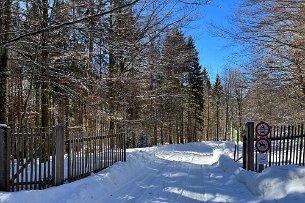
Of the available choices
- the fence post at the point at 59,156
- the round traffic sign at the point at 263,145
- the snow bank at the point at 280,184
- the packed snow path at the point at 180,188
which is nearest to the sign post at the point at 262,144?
the round traffic sign at the point at 263,145

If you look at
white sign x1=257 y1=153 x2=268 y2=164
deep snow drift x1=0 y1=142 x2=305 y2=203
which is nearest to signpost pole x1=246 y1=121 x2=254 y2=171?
deep snow drift x1=0 y1=142 x2=305 y2=203

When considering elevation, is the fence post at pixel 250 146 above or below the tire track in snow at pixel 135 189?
above

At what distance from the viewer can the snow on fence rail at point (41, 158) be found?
316 inches

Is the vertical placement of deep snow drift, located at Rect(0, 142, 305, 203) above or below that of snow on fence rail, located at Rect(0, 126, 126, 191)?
below

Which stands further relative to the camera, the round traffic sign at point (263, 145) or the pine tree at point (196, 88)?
the pine tree at point (196, 88)

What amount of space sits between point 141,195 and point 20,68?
22.0ft

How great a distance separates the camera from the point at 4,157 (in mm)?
8008

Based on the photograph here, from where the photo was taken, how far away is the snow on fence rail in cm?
802

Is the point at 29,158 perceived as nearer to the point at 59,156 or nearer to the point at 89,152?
the point at 59,156

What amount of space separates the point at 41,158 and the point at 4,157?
2.87 ft

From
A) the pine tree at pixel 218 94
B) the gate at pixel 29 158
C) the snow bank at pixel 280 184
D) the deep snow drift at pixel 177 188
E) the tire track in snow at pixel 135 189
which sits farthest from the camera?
the pine tree at pixel 218 94

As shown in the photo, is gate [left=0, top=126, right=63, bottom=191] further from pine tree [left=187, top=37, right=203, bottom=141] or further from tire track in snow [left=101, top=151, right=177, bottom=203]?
pine tree [left=187, top=37, right=203, bottom=141]

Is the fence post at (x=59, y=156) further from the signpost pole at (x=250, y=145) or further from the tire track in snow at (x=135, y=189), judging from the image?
the signpost pole at (x=250, y=145)

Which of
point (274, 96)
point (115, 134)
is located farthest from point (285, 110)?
point (115, 134)
